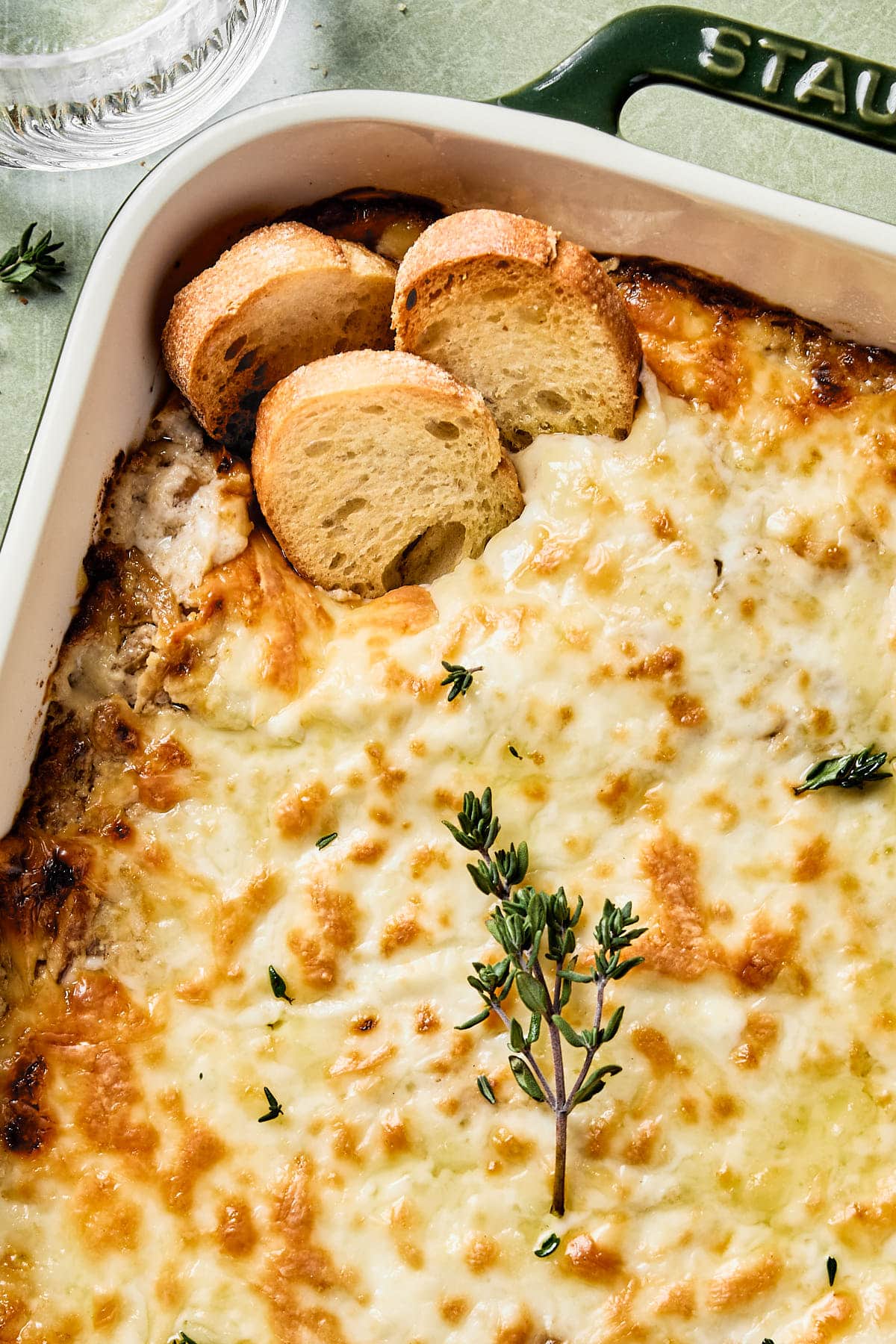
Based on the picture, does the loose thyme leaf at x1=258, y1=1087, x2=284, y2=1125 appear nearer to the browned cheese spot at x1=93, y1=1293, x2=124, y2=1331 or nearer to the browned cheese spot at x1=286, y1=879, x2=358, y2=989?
the browned cheese spot at x1=286, y1=879, x2=358, y2=989

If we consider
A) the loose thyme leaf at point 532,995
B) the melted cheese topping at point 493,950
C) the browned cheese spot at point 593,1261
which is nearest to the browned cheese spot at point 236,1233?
the melted cheese topping at point 493,950

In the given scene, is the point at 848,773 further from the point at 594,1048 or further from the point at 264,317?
the point at 264,317

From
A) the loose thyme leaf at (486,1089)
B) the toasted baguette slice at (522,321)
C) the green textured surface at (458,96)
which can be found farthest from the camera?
the green textured surface at (458,96)

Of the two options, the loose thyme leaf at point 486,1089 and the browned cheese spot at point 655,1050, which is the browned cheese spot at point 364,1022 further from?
the browned cheese spot at point 655,1050

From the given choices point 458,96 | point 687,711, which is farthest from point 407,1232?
point 458,96

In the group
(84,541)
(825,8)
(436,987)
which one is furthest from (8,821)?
(825,8)

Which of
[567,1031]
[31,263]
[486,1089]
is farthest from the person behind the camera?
[31,263]
